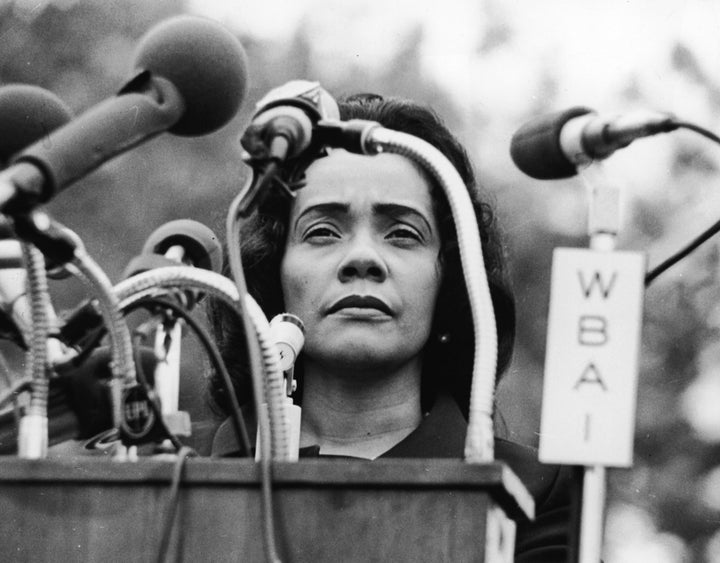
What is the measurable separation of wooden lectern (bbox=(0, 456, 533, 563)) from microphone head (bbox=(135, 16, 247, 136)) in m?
0.39

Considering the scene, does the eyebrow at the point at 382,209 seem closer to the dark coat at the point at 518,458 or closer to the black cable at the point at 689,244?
the dark coat at the point at 518,458

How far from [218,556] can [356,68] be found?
21.1ft

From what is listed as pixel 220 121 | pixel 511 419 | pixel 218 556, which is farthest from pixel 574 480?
pixel 511 419

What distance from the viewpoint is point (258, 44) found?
821 cm

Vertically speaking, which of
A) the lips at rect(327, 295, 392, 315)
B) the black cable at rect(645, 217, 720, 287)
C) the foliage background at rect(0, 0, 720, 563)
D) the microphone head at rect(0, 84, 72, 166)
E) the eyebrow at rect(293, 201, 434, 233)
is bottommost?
the black cable at rect(645, 217, 720, 287)

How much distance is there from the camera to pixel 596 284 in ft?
6.62

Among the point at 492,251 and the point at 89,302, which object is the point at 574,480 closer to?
the point at 89,302

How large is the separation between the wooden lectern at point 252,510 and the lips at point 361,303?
3.16 ft

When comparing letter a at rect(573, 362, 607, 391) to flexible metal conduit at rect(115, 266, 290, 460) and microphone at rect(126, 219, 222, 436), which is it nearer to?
flexible metal conduit at rect(115, 266, 290, 460)

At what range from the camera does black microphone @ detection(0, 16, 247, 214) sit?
1.79 m

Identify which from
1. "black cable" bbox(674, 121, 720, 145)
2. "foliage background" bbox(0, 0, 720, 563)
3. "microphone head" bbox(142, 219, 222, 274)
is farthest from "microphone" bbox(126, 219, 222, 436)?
"foliage background" bbox(0, 0, 720, 563)

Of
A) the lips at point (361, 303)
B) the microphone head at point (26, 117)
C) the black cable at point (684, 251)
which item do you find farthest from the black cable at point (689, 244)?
the lips at point (361, 303)

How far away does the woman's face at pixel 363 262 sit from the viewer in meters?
2.87

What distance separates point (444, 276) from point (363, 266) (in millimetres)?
241
